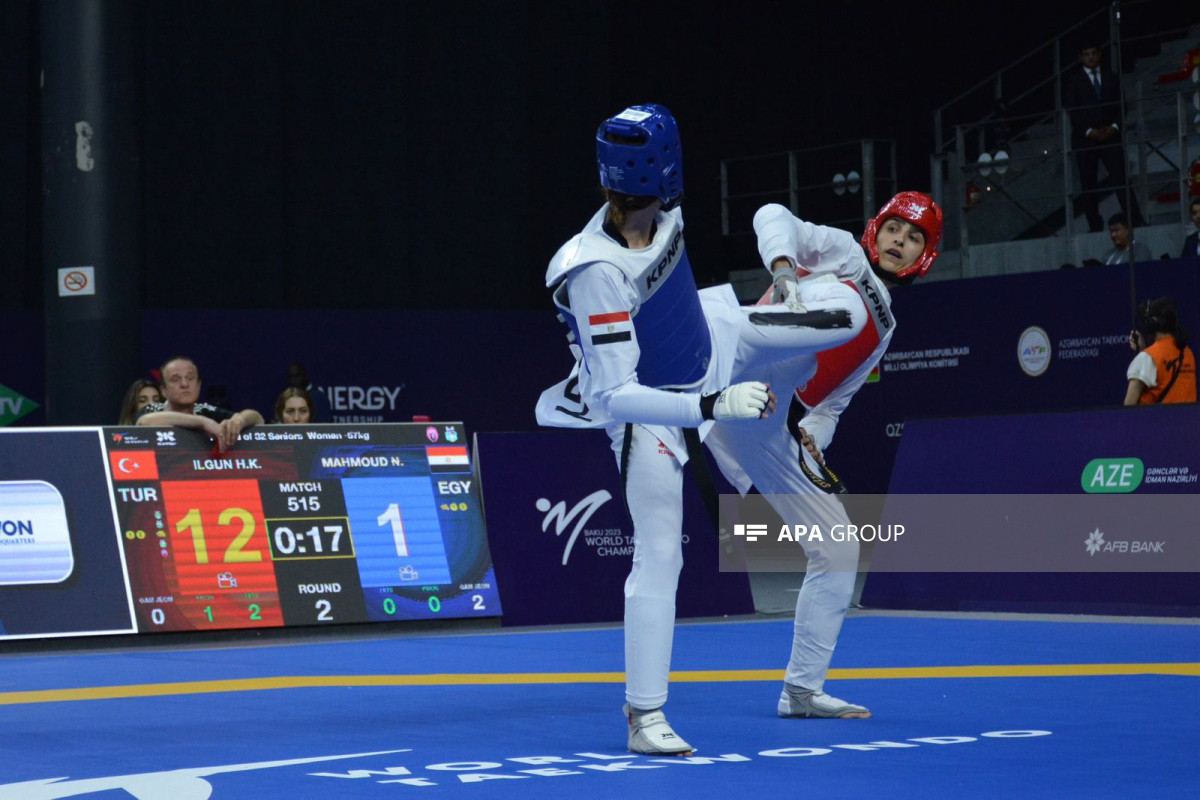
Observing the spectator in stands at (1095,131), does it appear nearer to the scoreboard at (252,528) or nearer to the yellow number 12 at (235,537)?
the scoreboard at (252,528)

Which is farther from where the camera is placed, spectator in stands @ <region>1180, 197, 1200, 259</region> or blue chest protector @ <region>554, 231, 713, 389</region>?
spectator in stands @ <region>1180, 197, 1200, 259</region>

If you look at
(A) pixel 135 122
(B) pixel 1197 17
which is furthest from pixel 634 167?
(B) pixel 1197 17

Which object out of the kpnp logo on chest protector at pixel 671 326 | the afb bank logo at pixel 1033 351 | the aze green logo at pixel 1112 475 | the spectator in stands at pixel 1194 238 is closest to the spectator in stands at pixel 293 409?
the aze green logo at pixel 1112 475

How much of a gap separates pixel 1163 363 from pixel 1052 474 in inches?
70.0

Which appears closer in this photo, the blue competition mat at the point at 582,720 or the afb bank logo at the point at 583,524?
the blue competition mat at the point at 582,720

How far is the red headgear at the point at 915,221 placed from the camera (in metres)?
5.81

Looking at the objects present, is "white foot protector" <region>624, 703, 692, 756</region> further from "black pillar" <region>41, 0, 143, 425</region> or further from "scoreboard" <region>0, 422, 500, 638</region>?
"black pillar" <region>41, 0, 143, 425</region>

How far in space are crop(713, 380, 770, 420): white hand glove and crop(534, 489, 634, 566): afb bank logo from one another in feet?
16.6

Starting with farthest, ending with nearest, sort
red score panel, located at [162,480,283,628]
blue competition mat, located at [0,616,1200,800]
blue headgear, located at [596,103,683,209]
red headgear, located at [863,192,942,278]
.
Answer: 1. red score panel, located at [162,480,283,628]
2. red headgear, located at [863,192,942,278]
3. blue headgear, located at [596,103,683,209]
4. blue competition mat, located at [0,616,1200,800]

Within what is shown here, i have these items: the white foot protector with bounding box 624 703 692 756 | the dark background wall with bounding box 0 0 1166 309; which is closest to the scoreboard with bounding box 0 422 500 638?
the white foot protector with bounding box 624 703 692 756

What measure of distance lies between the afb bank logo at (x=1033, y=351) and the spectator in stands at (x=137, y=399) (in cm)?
756

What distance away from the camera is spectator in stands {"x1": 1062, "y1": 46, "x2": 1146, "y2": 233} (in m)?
14.6

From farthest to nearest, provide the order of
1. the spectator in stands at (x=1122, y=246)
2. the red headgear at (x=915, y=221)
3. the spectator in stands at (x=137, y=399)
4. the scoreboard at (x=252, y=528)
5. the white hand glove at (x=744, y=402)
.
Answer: the spectator in stands at (x=1122, y=246)
the spectator in stands at (x=137, y=399)
the scoreboard at (x=252, y=528)
the red headgear at (x=915, y=221)
the white hand glove at (x=744, y=402)

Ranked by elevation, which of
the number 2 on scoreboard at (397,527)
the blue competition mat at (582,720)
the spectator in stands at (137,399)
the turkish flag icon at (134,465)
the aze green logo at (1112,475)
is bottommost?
the blue competition mat at (582,720)
